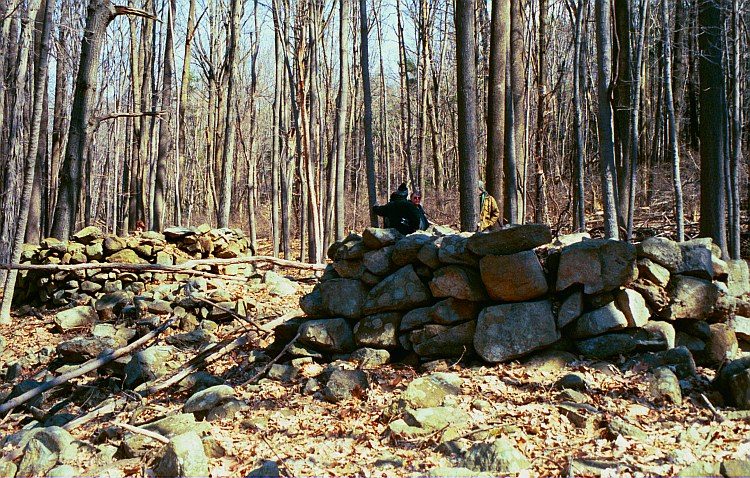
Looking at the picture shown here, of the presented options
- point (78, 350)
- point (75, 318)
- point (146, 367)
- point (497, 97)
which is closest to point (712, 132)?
point (497, 97)

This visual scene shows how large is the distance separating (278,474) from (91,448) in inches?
80.0

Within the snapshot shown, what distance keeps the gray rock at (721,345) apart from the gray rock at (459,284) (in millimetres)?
2338

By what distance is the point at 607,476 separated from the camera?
3693mm

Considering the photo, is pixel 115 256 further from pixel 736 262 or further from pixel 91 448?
pixel 736 262

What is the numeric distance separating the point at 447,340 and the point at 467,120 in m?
3.65

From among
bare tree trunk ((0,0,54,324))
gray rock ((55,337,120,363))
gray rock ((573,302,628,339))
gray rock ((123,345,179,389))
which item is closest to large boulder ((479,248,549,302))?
gray rock ((573,302,628,339))

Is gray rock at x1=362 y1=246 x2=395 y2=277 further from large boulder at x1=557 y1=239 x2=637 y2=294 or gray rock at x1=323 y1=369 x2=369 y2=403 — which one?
large boulder at x1=557 y1=239 x2=637 y2=294

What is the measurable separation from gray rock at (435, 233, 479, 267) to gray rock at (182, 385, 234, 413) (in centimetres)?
263

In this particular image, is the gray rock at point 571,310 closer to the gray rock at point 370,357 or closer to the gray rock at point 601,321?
the gray rock at point 601,321

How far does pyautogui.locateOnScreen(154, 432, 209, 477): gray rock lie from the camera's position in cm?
411

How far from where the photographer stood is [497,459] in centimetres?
392

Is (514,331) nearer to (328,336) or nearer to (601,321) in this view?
(601,321)

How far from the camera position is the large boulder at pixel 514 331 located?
5.91 meters

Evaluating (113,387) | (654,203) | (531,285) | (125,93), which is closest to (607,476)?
(531,285)
